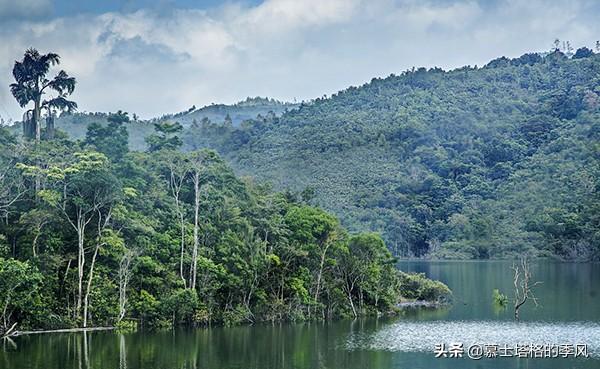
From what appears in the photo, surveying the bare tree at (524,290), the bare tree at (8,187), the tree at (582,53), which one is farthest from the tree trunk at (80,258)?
the tree at (582,53)

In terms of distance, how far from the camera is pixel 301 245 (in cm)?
5028

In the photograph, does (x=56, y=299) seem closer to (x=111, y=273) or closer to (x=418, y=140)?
(x=111, y=273)

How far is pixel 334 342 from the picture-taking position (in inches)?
1612

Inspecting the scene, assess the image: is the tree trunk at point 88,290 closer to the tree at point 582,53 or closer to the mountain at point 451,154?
the mountain at point 451,154

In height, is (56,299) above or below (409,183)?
below

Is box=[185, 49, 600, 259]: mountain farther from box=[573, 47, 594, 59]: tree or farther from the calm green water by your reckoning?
the calm green water

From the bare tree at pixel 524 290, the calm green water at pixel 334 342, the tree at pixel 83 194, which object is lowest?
the calm green water at pixel 334 342

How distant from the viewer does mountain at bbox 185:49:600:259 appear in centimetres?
12112

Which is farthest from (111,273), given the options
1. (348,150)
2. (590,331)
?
(348,150)

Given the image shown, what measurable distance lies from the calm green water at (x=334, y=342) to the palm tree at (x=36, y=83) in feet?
71.1

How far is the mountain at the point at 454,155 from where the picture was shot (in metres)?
121

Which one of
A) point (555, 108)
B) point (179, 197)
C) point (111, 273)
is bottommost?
point (111, 273)

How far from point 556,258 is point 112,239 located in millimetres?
85341

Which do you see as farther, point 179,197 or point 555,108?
point 555,108
